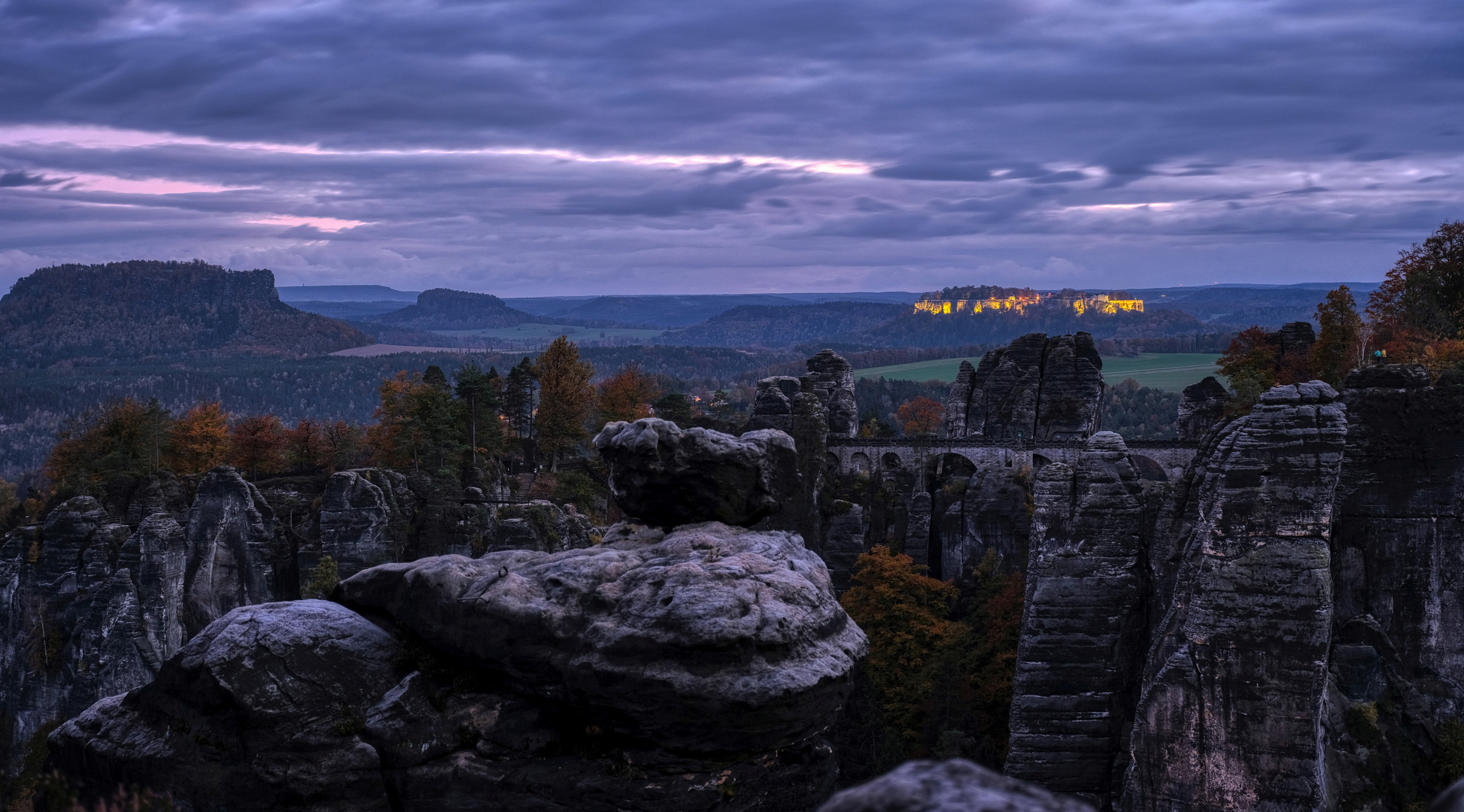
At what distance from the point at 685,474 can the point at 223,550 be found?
43.7 meters

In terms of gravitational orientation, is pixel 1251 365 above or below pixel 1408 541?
above

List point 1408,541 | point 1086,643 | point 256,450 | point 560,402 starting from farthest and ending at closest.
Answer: point 560,402
point 256,450
point 1086,643
point 1408,541

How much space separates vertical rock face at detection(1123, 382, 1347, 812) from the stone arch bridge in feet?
137

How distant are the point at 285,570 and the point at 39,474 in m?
104

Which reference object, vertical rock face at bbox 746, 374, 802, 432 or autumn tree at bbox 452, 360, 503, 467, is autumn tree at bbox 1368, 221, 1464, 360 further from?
autumn tree at bbox 452, 360, 503, 467

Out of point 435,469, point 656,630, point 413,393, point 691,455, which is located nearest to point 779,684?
point 656,630

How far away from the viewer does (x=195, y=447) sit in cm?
7662

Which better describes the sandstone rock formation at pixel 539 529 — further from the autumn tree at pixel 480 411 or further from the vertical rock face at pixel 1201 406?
the vertical rock face at pixel 1201 406

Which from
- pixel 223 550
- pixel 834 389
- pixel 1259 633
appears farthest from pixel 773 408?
pixel 1259 633

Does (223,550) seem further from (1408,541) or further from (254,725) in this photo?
(1408,541)

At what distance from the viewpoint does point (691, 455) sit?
68.9 ft

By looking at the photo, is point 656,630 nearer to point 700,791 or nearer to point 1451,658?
point 700,791


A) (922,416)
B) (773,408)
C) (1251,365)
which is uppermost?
(1251,365)

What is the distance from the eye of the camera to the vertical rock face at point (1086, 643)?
1368 inches
